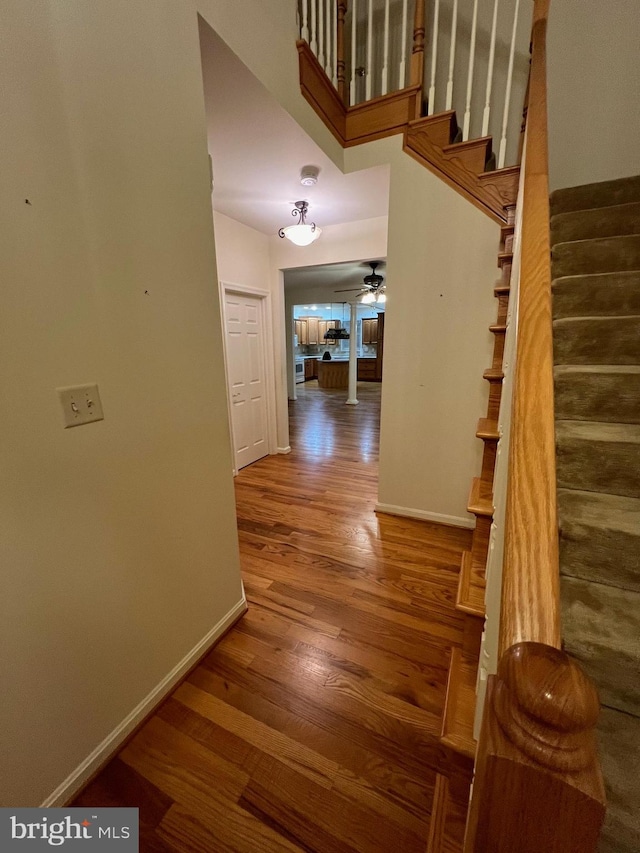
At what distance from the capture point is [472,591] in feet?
3.59

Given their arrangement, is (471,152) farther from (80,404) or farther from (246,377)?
(246,377)

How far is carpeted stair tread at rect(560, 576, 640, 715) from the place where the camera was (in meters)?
0.64

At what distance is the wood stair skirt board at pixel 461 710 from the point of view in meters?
0.90

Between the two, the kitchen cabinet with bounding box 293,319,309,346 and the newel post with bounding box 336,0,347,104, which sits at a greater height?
the newel post with bounding box 336,0,347,104

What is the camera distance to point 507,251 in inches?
74.2

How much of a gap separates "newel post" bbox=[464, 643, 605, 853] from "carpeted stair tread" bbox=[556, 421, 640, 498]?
85cm

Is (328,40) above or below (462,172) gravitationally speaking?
above

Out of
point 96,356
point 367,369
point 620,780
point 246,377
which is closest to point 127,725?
point 96,356

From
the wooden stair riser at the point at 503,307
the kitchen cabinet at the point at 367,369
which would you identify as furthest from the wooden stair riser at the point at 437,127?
the kitchen cabinet at the point at 367,369

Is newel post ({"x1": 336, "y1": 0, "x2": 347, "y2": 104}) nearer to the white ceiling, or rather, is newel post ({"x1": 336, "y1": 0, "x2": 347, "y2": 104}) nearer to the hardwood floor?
the white ceiling

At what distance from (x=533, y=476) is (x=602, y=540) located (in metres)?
0.58

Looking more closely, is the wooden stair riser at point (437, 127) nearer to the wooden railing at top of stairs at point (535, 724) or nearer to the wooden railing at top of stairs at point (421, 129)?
the wooden railing at top of stairs at point (421, 129)

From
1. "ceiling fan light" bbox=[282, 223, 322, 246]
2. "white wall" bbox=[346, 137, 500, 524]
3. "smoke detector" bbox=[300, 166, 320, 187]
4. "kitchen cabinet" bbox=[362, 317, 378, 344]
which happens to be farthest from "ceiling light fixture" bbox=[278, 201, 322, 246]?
"kitchen cabinet" bbox=[362, 317, 378, 344]

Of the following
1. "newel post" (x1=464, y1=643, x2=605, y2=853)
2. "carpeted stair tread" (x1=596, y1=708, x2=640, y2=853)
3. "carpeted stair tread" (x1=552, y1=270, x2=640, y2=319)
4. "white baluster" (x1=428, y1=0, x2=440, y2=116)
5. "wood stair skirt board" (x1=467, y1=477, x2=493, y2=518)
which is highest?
"white baluster" (x1=428, y1=0, x2=440, y2=116)
